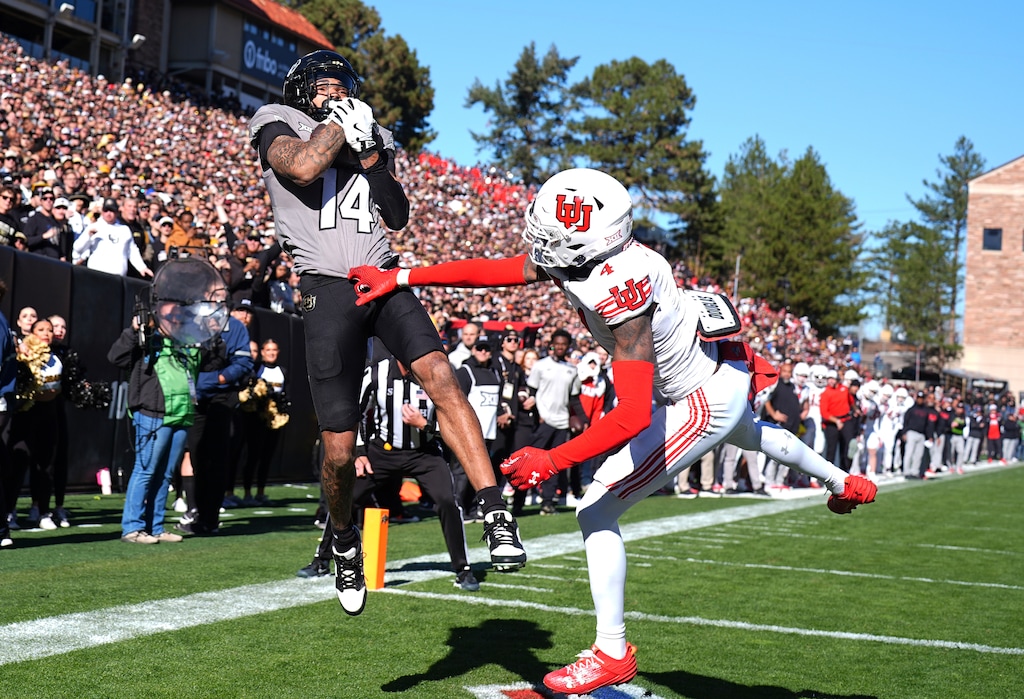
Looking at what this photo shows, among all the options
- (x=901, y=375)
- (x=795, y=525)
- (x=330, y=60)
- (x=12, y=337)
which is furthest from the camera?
(x=901, y=375)

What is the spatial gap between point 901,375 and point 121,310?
57.3m

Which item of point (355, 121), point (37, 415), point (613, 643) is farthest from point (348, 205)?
point (37, 415)

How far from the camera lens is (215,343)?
1020cm

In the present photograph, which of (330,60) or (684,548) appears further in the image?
(684,548)

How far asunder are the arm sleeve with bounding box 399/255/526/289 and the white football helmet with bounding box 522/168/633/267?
265mm

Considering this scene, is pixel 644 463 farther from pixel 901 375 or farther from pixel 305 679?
pixel 901 375

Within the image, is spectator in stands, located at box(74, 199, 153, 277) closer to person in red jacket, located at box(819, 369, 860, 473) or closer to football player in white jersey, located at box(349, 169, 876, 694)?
football player in white jersey, located at box(349, 169, 876, 694)

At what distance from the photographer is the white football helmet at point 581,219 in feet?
13.8

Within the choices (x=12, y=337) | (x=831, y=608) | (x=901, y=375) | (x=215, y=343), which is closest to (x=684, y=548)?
(x=831, y=608)

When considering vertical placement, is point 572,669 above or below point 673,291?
below

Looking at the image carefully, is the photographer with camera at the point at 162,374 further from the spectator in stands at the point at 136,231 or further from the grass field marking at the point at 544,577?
the spectator in stands at the point at 136,231

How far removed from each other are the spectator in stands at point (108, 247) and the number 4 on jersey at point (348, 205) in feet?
29.9

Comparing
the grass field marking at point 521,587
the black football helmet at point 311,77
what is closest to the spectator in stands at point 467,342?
the grass field marking at point 521,587

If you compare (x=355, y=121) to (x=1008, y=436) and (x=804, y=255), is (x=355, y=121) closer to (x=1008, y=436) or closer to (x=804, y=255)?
(x=1008, y=436)
